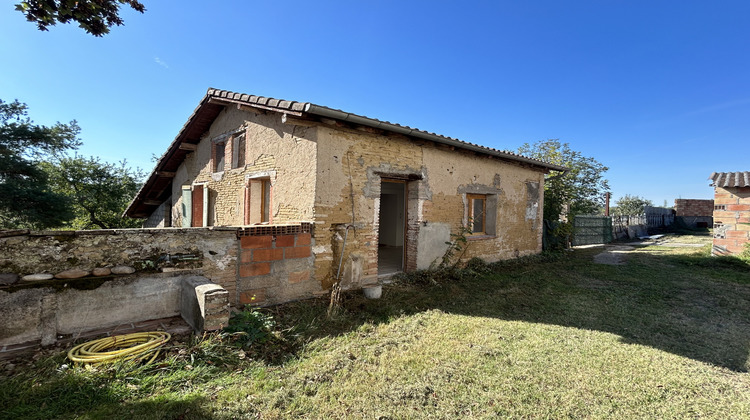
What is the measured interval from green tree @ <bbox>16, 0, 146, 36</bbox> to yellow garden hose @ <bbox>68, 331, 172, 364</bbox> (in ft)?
13.9

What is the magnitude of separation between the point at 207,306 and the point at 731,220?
13.3 meters

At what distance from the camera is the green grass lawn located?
2348mm

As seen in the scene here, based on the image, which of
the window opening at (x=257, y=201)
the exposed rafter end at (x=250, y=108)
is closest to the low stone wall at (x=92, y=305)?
the window opening at (x=257, y=201)

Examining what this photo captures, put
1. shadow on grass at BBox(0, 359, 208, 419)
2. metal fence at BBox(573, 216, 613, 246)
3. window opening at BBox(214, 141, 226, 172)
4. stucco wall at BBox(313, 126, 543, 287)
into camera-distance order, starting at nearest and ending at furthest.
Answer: shadow on grass at BBox(0, 359, 208, 419)
stucco wall at BBox(313, 126, 543, 287)
window opening at BBox(214, 141, 226, 172)
metal fence at BBox(573, 216, 613, 246)

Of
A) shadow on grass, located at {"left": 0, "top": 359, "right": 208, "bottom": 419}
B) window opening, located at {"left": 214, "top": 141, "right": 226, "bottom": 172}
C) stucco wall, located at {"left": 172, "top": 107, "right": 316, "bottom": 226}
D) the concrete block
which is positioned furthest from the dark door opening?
shadow on grass, located at {"left": 0, "top": 359, "right": 208, "bottom": 419}

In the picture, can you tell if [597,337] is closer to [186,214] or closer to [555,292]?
[555,292]

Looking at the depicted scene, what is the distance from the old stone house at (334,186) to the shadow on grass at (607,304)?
32.6 inches

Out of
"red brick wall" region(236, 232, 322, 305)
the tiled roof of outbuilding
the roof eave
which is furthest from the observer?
the tiled roof of outbuilding

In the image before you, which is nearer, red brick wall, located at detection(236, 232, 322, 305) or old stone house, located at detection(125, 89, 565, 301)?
red brick wall, located at detection(236, 232, 322, 305)

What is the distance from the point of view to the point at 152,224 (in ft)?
40.9

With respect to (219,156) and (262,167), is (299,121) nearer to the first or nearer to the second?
(262,167)

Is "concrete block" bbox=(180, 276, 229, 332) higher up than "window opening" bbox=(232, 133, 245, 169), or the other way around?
"window opening" bbox=(232, 133, 245, 169)

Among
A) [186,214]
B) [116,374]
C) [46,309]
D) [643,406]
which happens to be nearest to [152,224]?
[186,214]

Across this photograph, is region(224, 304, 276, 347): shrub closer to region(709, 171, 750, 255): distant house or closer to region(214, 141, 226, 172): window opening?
region(214, 141, 226, 172): window opening
